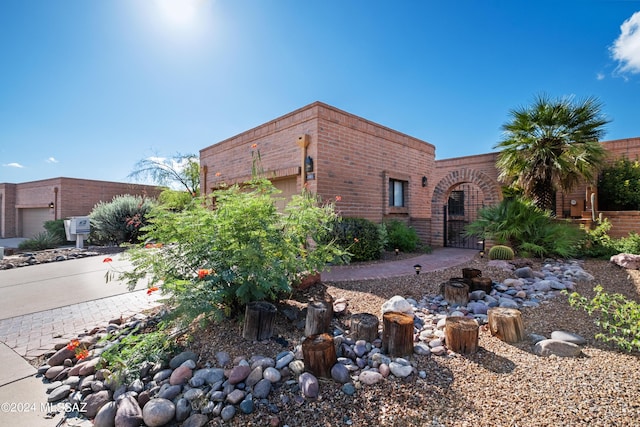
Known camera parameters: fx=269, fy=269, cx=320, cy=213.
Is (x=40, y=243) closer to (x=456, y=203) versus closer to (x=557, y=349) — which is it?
(x=557, y=349)

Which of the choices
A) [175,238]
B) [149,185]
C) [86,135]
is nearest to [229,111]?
[86,135]

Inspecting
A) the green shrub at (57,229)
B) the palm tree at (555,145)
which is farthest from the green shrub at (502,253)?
the green shrub at (57,229)

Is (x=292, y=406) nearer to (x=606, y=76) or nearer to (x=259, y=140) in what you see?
(x=259, y=140)

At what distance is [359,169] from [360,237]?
2190mm

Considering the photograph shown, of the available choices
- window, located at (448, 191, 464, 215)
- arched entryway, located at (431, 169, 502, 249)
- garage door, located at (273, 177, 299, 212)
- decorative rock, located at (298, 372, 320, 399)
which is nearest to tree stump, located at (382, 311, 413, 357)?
decorative rock, located at (298, 372, 320, 399)

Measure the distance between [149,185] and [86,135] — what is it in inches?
395

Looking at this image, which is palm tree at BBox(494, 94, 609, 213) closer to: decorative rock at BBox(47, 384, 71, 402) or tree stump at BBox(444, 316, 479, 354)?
tree stump at BBox(444, 316, 479, 354)

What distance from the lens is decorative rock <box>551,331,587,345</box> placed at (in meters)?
2.47

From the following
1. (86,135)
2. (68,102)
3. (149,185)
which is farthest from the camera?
(149,185)

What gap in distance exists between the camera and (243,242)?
101 inches

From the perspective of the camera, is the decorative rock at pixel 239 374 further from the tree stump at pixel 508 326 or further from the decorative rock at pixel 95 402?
the tree stump at pixel 508 326

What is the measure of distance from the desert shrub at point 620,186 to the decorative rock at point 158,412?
13.6 m

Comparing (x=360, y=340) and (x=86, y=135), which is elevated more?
(x=86, y=135)

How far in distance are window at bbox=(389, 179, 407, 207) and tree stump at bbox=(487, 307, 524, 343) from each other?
612 cm
